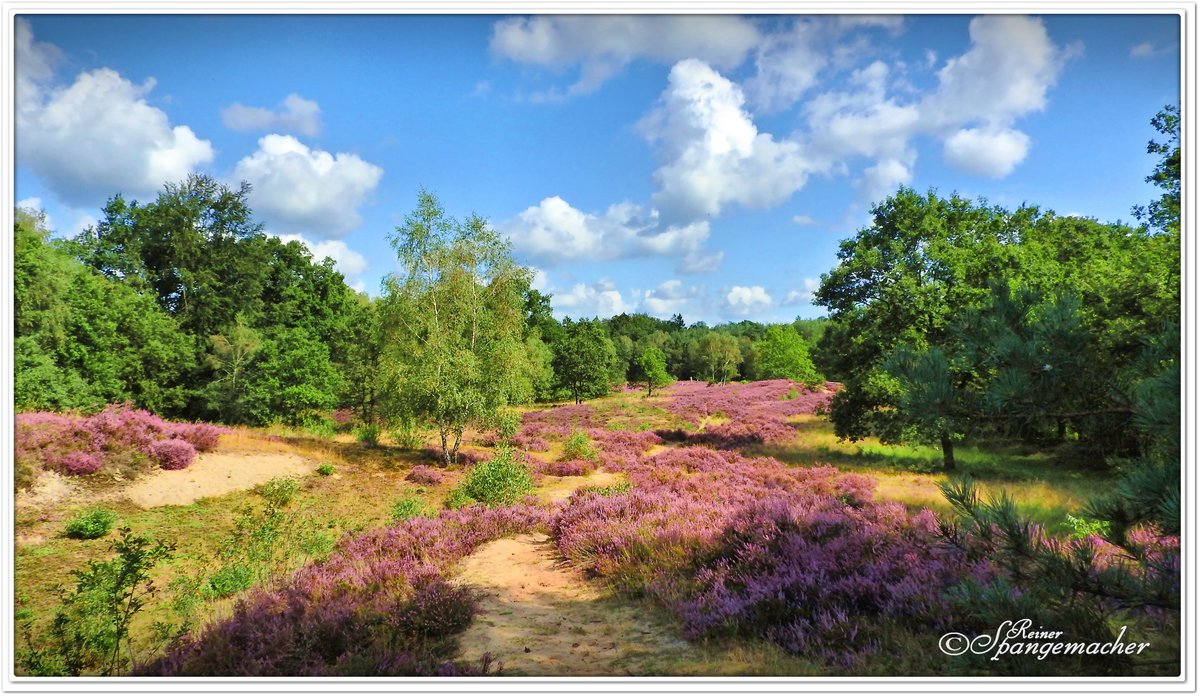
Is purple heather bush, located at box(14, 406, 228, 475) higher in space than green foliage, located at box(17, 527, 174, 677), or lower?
higher

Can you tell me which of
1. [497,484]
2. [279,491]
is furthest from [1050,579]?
[279,491]

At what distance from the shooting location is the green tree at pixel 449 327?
13.5 meters

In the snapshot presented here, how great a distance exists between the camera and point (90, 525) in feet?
21.4

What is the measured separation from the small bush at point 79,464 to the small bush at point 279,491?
2653 millimetres

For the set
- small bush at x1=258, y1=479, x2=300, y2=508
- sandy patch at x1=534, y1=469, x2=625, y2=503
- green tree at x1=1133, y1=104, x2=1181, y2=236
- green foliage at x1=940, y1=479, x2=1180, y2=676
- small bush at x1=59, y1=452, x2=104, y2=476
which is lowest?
sandy patch at x1=534, y1=469, x2=625, y2=503

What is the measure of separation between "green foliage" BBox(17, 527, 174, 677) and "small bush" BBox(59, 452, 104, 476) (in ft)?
17.4

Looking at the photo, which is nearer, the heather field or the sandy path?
the heather field

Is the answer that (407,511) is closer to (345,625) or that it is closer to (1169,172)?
(345,625)

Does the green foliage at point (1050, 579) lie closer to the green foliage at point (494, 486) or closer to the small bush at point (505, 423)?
the green foliage at point (494, 486)

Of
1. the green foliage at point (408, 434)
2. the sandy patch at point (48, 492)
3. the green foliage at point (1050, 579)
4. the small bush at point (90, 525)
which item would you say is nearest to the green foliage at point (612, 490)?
the green foliage at point (408, 434)

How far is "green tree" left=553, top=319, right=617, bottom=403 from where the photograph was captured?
88.9 feet

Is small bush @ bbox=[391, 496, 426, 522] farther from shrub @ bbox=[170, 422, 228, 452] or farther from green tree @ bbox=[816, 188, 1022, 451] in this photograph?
green tree @ bbox=[816, 188, 1022, 451]

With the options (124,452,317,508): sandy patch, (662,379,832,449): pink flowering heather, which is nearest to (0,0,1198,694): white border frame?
(124,452,317,508): sandy patch
